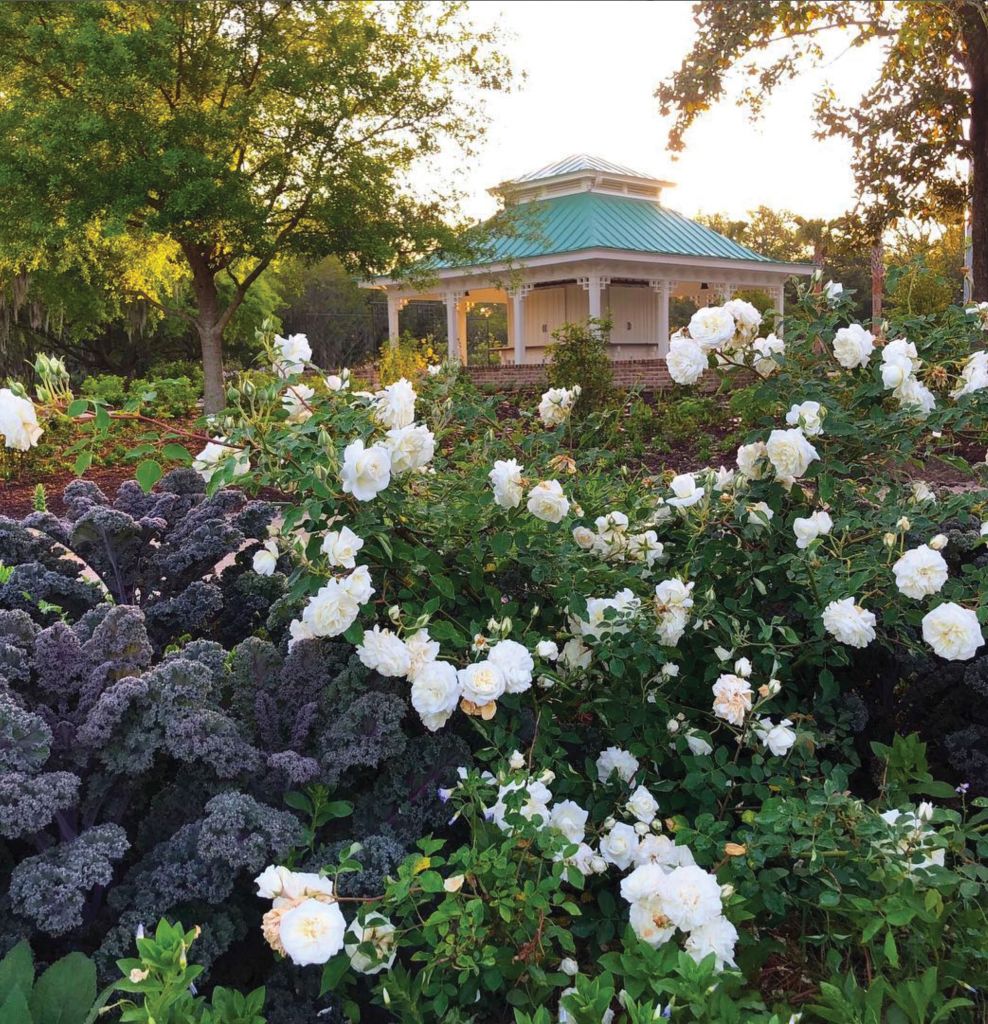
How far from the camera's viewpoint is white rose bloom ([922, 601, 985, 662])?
1978 millimetres

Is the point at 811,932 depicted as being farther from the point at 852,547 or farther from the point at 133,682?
the point at 133,682

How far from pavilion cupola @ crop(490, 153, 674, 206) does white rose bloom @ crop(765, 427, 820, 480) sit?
71.7 feet

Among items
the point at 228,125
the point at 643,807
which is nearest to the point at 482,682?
the point at 643,807

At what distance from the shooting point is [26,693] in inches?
90.0

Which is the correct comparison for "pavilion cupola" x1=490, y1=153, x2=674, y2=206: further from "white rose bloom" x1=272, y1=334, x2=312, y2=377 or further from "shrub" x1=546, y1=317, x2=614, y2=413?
"white rose bloom" x1=272, y1=334, x2=312, y2=377

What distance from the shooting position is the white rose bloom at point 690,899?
1643mm

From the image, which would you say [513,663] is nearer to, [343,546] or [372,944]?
[343,546]

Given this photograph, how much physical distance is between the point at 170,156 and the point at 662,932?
12965 mm

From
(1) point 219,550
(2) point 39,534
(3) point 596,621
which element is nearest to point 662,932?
(3) point 596,621

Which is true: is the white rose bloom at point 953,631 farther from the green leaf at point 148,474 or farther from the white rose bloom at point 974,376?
the green leaf at point 148,474

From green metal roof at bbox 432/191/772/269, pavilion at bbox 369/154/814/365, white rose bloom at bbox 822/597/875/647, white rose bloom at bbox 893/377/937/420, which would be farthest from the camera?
pavilion at bbox 369/154/814/365

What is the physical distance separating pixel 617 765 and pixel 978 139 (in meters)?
10.8

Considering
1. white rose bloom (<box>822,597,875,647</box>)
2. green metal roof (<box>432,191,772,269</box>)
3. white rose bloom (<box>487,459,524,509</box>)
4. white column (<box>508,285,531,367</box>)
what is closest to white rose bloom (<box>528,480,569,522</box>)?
white rose bloom (<box>487,459,524,509</box>)

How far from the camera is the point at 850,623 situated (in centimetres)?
204
